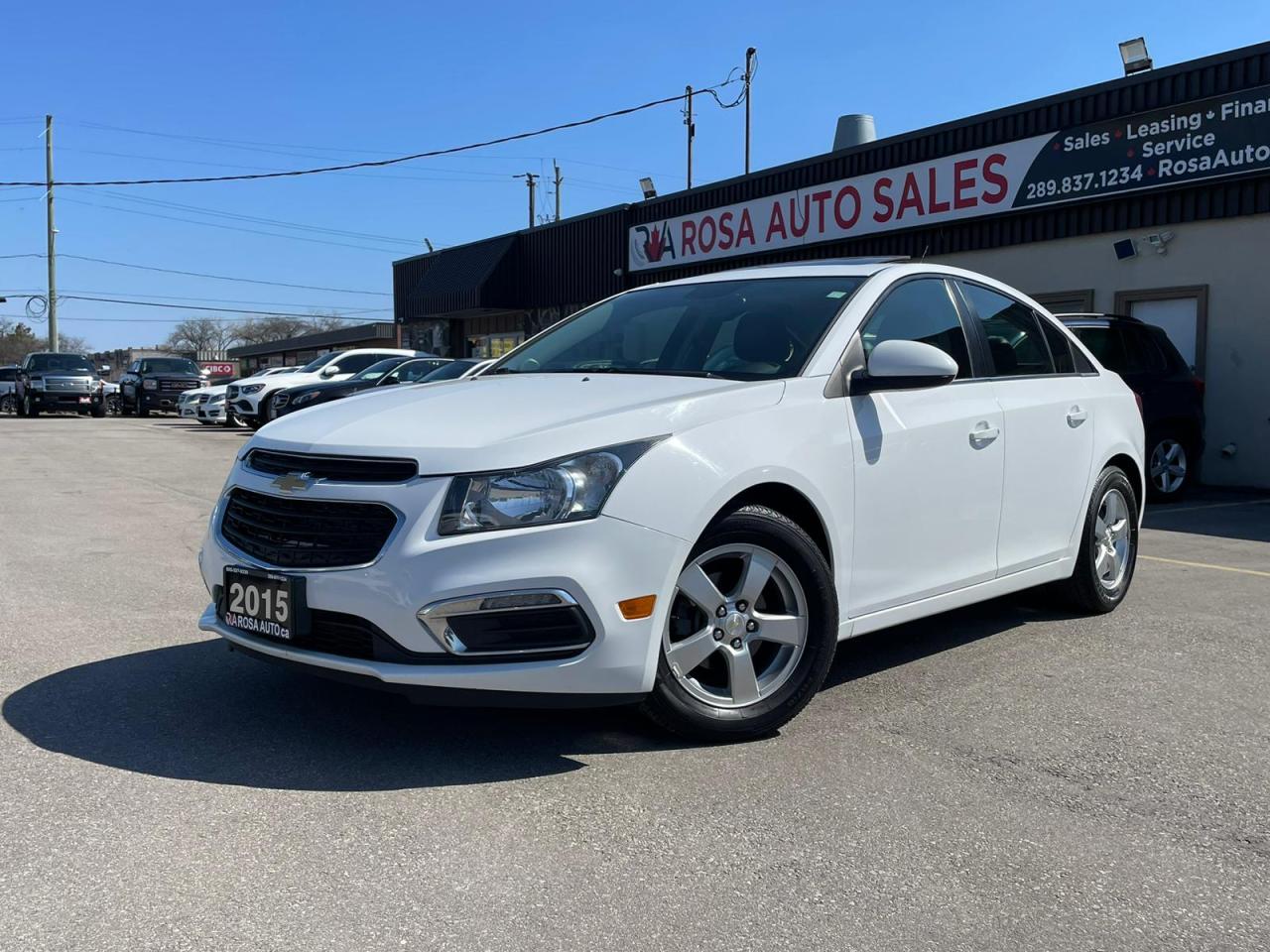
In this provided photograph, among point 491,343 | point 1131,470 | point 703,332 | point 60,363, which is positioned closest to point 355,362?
point 491,343

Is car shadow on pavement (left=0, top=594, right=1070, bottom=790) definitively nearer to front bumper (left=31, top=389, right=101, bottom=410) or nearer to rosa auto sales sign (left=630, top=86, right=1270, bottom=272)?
rosa auto sales sign (left=630, top=86, right=1270, bottom=272)

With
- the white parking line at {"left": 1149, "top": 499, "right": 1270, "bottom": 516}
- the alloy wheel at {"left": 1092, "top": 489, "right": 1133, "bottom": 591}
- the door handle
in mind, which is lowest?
the white parking line at {"left": 1149, "top": 499, "right": 1270, "bottom": 516}

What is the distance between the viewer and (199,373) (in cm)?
3212

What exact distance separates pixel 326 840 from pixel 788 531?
5.67 feet

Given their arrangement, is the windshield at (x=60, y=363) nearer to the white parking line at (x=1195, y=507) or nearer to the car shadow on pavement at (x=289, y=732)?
the white parking line at (x=1195, y=507)

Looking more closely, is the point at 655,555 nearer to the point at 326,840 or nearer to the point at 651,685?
the point at 651,685

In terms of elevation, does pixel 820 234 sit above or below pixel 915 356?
above

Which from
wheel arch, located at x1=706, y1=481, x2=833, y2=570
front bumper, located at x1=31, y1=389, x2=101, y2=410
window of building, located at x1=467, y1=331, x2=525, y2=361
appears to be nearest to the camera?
wheel arch, located at x1=706, y1=481, x2=833, y2=570

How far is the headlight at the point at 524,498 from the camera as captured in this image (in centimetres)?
337

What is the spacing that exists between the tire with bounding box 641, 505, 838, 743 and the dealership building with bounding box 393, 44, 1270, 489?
1099cm

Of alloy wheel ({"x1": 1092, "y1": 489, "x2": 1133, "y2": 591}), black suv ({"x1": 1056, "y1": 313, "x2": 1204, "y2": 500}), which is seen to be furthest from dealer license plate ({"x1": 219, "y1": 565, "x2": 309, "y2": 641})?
black suv ({"x1": 1056, "y1": 313, "x2": 1204, "y2": 500})

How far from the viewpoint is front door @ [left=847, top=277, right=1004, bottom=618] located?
4230mm

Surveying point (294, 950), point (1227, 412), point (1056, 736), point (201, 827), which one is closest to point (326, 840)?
point (201, 827)

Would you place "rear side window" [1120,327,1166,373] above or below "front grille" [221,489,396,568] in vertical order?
above
